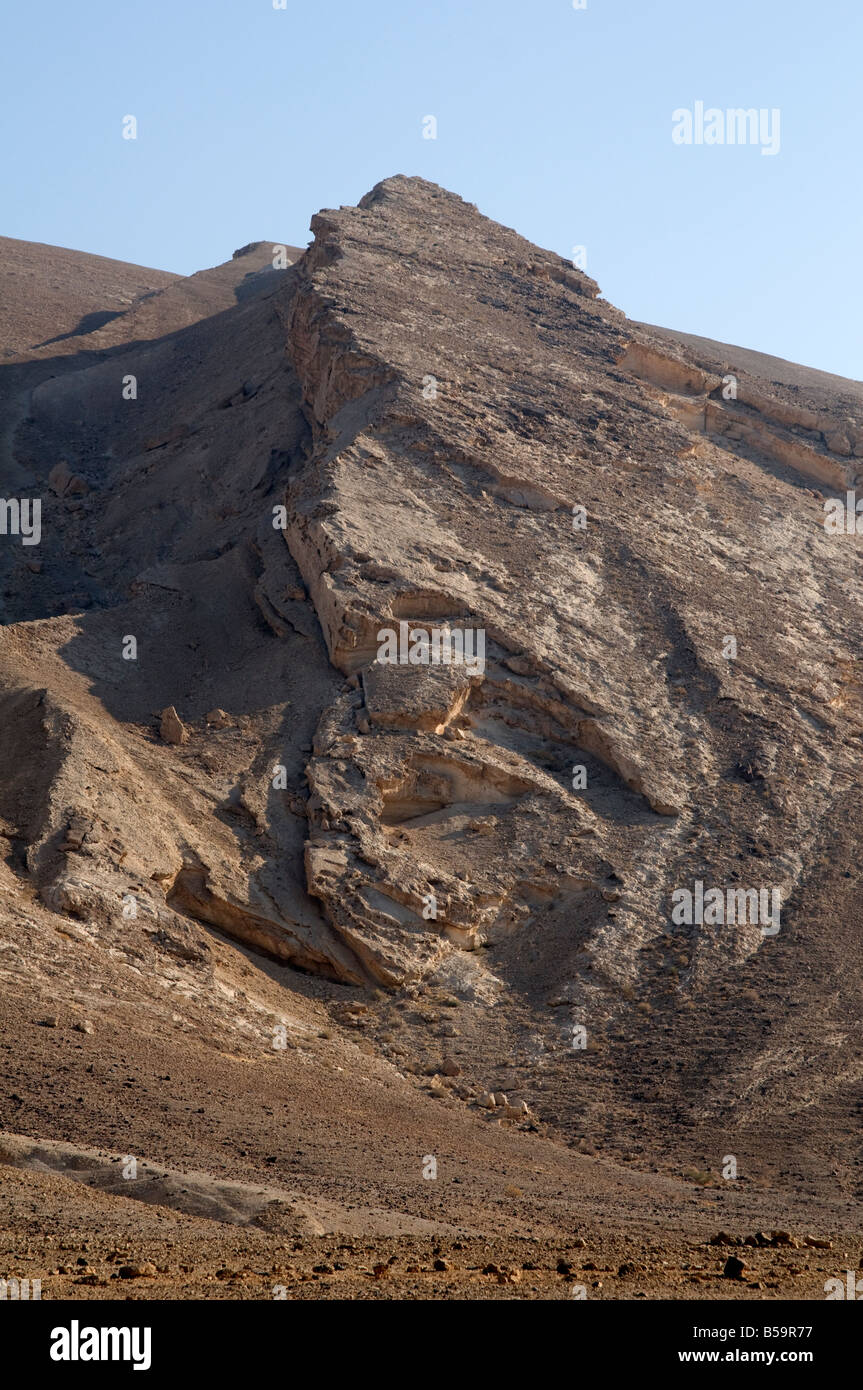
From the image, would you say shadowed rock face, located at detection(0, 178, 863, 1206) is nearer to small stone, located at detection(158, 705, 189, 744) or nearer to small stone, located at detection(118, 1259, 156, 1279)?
small stone, located at detection(158, 705, 189, 744)

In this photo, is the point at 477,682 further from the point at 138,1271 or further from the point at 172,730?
the point at 138,1271

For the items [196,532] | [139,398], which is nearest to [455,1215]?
[196,532]

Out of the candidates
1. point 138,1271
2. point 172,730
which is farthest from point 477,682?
point 138,1271

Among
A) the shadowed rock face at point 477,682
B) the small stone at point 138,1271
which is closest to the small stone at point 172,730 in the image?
the shadowed rock face at point 477,682

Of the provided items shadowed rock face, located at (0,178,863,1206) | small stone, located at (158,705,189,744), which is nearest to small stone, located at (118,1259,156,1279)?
shadowed rock face, located at (0,178,863,1206)

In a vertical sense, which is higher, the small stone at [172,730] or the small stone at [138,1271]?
the small stone at [172,730]

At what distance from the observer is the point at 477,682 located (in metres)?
23.7

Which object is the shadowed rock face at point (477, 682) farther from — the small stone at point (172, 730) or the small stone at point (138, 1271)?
the small stone at point (138, 1271)

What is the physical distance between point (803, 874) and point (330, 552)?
10212mm

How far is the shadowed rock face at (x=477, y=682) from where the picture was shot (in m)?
19.0

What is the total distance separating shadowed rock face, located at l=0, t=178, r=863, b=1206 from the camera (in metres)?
19.0

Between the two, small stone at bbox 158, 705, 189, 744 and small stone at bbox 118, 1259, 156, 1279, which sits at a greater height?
small stone at bbox 158, 705, 189, 744

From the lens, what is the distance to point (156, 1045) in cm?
1498
